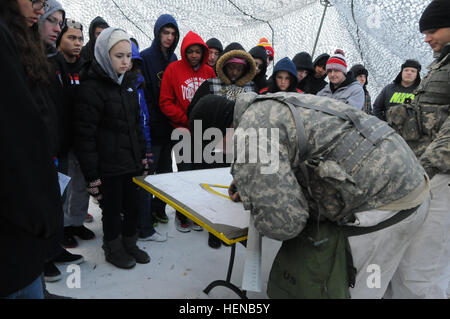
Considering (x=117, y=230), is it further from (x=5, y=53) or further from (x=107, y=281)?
(x=5, y=53)

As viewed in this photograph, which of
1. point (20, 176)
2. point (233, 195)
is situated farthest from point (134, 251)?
point (20, 176)

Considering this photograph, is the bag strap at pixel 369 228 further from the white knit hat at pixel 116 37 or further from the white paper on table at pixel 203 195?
the white knit hat at pixel 116 37

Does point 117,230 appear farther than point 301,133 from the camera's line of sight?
Yes

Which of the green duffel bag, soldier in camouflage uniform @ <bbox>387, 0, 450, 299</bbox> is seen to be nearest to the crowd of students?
the green duffel bag

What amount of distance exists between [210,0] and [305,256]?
4231mm

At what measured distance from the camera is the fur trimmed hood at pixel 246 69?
94.2 inches

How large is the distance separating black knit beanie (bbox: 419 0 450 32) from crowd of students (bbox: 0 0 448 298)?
1.18 m

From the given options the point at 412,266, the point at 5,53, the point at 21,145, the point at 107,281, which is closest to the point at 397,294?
the point at 412,266

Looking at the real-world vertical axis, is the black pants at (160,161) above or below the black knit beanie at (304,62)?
below

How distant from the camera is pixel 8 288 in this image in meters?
0.70

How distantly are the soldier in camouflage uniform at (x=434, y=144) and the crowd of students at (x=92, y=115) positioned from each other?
1.15m

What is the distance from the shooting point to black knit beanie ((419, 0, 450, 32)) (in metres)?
1.64

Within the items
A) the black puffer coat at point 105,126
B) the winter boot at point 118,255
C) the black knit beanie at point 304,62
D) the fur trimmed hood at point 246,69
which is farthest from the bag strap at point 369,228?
the black knit beanie at point 304,62

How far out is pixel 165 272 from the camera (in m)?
2.09
